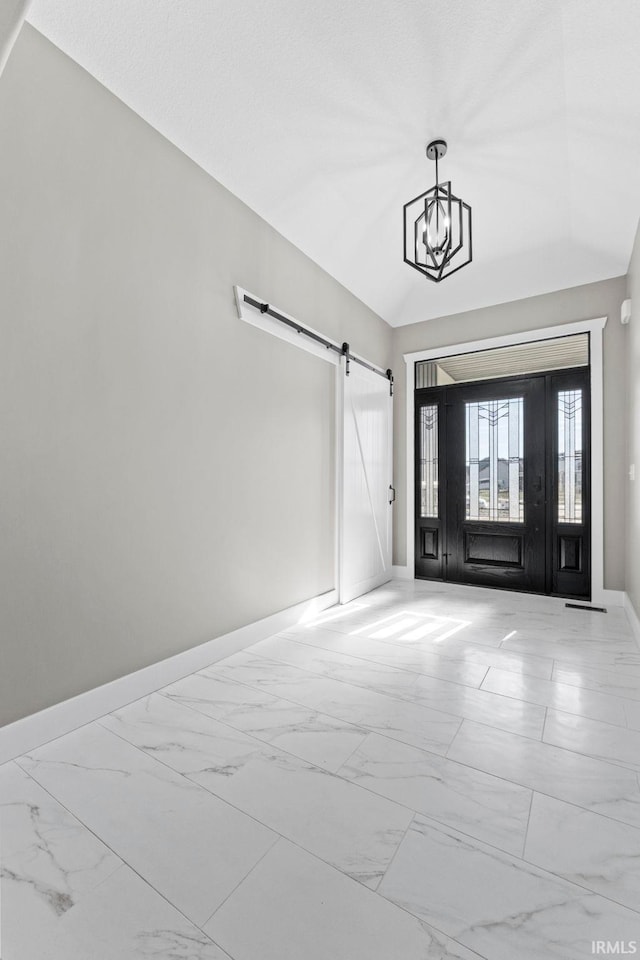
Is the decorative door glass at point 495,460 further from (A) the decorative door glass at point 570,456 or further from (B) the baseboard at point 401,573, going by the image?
(B) the baseboard at point 401,573

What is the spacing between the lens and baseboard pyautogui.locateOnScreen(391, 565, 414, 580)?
5059 mm

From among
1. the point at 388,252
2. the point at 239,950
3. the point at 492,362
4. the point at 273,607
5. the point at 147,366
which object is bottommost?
the point at 239,950

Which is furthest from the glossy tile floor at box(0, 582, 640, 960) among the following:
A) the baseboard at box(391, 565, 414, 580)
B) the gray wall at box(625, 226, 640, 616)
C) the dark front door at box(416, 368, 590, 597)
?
the baseboard at box(391, 565, 414, 580)

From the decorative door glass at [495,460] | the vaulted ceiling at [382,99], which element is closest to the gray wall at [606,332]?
the vaulted ceiling at [382,99]

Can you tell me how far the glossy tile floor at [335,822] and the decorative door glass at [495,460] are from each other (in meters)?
2.24

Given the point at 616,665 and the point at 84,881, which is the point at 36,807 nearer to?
the point at 84,881

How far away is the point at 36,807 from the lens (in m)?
1.49

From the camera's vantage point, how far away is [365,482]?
4375 millimetres

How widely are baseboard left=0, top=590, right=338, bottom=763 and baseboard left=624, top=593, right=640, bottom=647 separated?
248cm

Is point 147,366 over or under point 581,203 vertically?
under

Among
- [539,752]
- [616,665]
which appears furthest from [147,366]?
[616,665]

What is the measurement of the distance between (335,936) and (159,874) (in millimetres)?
506

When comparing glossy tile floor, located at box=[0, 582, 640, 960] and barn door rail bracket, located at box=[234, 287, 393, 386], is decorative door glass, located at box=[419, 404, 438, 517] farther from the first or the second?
glossy tile floor, located at box=[0, 582, 640, 960]

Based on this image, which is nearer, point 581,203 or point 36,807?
point 36,807
